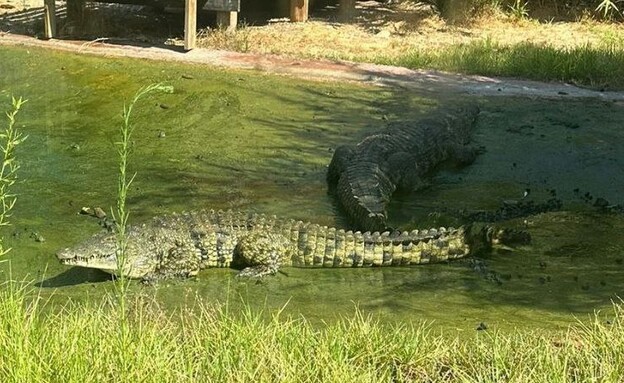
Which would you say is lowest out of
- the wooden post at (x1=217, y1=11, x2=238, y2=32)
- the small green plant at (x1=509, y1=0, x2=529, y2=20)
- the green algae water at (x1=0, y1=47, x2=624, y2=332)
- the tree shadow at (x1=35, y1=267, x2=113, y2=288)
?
the tree shadow at (x1=35, y1=267, x2=113, y2=288)

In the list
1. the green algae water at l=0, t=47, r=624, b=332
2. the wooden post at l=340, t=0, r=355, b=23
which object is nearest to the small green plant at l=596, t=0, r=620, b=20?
the wooden post at l=340, t=0, r=355, b=23

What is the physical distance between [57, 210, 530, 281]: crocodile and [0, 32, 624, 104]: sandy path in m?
4.86

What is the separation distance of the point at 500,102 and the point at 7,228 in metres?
5.95

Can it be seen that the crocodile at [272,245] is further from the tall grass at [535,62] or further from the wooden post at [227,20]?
the wooden post at [227,20]

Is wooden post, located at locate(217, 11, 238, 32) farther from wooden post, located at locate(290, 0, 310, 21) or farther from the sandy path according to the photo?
wooden post, located at locate(290, 0, 310, 21)

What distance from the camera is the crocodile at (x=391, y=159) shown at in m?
6.96

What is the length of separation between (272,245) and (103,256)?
1079 millimetres

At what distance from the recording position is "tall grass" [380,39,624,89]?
36.4 feet

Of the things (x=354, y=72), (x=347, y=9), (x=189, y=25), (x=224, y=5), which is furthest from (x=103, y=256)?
(x=347, y=9)

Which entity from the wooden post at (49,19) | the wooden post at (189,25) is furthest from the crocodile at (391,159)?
the wooden post at (49,19)

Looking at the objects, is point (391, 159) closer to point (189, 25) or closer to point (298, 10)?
point (189, 25)

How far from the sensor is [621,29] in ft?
47.5

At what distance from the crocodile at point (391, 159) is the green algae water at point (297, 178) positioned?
6.2 inches

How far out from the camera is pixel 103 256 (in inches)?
223
